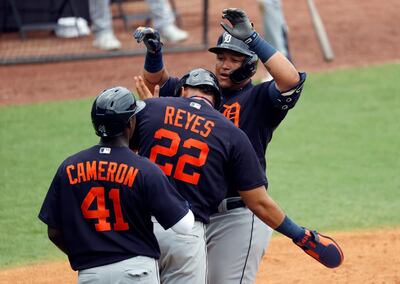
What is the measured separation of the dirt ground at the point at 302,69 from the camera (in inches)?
258

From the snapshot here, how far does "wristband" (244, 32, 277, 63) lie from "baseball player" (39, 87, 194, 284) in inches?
39.2

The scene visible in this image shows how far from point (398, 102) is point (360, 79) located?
1.08m

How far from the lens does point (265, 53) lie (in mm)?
4953

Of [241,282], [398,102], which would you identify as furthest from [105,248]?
[398,102]

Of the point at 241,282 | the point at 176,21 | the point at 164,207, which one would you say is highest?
the point at 164,207

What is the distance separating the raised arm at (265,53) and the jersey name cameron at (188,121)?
0.53 meters

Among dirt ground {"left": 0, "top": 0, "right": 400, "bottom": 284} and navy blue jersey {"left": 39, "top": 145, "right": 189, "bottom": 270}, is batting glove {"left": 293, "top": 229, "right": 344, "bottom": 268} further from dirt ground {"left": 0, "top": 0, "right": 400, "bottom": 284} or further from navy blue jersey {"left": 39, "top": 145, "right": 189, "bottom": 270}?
dirt ground {"left": 0, "top": 0, "right": 400, "bottom": 284}

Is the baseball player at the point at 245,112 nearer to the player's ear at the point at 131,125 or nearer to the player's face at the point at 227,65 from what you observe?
the player's face at the point at 227,65

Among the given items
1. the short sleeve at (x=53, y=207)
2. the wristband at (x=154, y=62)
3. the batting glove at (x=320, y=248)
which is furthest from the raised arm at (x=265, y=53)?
the short sleeve at (x=53, y=207)

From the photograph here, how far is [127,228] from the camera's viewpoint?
4.20m

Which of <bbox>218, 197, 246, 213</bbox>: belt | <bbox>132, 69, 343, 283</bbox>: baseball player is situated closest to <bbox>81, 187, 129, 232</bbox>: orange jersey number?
<bbox>132, 69, 343, 283</bbox>: baseball player

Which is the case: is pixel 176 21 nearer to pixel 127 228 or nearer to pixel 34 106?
pixel 34 106

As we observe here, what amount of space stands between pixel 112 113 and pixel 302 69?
27.2ft

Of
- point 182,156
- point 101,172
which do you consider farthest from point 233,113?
point 101,172
